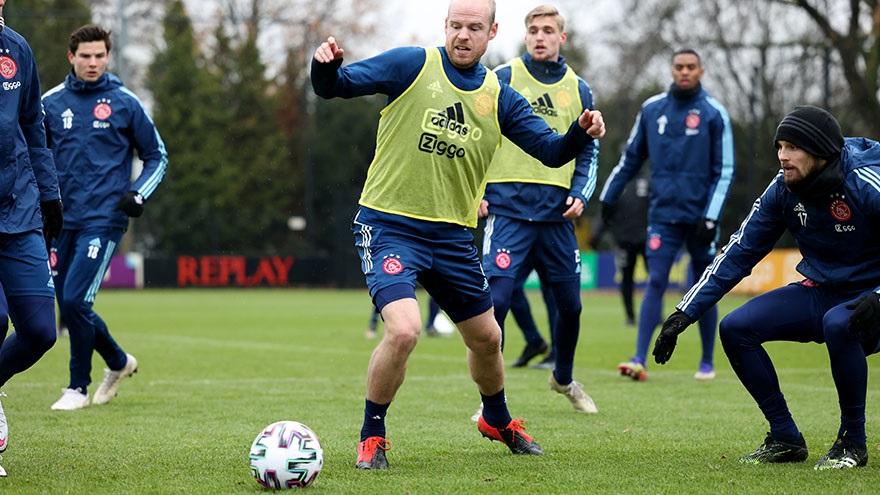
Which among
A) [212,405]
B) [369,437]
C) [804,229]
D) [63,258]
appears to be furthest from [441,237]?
[63,258]

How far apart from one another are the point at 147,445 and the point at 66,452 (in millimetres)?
423

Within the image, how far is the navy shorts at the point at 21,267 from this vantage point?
546 centimetres

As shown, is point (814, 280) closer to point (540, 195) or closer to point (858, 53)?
point (540, 195)

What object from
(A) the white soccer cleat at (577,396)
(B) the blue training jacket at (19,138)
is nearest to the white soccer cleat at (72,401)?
(B) the blue training jacket at (19,138)

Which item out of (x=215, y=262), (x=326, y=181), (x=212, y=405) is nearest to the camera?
(x=212, y=405)

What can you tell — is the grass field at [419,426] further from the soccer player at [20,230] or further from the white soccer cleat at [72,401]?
the soccer player at [20,230]

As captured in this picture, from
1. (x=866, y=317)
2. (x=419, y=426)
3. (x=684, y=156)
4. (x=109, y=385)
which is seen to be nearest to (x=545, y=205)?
(x=419, y=426)

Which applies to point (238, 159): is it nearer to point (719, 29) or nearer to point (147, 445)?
point (719, 29)

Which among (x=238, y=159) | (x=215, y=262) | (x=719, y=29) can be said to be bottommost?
(x=215, y=262)

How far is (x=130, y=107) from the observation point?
328 inches

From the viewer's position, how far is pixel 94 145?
27.1ft

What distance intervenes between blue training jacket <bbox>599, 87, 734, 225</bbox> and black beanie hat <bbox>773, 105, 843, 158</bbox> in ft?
14.7

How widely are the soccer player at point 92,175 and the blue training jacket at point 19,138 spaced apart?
2167 mm

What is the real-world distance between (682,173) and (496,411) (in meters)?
4.66
